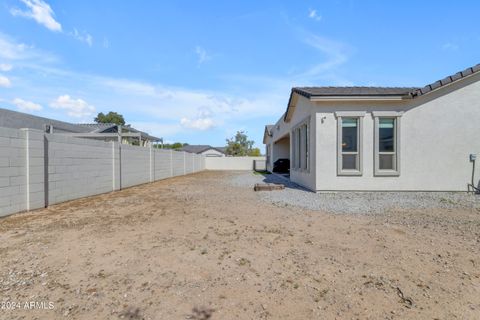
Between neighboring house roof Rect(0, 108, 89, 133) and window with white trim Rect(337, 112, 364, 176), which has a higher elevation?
neighboring house roof Rect(0, 108, 89, 133)

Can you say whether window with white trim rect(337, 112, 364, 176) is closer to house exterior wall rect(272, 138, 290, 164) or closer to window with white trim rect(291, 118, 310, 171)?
window with white trim rect(291, 118, 310, 171)

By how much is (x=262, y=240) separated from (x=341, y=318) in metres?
2.11

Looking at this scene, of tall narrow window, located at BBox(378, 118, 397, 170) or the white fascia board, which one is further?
tall narrow window, located at BBox(378, 118, 397, 170)

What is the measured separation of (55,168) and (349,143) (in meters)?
9.44

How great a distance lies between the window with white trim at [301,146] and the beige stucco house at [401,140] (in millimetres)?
1398

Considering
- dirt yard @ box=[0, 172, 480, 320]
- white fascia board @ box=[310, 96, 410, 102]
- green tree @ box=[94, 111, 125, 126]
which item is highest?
green tree @ box=[94, 111, 125, 126]

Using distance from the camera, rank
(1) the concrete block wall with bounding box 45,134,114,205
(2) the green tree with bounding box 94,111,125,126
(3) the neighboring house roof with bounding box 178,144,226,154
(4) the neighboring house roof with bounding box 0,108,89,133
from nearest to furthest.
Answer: (1) the concrete block wall with bounding box 45,134,114,205 < (4) the neighboring house roof with bounding box 0,108,89,133 < (2) the green tree with bounding box 94,111,125,126 < (3) the neighboring house roof with bounding box 178,144,226,154

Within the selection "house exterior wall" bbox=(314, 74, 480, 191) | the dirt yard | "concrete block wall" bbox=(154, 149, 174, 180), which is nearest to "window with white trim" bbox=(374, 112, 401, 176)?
"house exterior wall" bbox=(314, 74, 480, 191)

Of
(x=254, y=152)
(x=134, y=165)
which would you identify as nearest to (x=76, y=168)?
(x=134, y=165)

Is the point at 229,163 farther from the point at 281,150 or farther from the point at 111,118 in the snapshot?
the point at 111,118

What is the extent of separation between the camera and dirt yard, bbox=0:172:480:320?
2373 millimetres

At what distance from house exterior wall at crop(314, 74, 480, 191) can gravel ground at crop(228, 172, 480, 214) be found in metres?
0.43

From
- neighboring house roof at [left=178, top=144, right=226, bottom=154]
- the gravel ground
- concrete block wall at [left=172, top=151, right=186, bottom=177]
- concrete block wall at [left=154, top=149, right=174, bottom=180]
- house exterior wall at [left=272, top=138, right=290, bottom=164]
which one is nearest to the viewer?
the gravel ground

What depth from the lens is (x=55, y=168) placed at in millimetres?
7410
